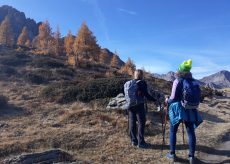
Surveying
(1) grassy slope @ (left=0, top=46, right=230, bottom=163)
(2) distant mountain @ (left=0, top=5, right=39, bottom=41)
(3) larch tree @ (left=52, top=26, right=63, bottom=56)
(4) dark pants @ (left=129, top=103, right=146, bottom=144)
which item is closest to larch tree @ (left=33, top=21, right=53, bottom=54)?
(3) larch tree @ (left=52, top=26, right=63, bottom=56)

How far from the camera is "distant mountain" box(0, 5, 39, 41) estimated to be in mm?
188725

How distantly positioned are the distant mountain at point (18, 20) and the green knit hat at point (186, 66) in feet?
616

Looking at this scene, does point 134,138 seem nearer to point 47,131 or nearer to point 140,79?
point 140,79

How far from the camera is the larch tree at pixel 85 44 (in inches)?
2387

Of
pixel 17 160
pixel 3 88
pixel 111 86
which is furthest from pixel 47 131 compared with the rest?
pixel 3 88

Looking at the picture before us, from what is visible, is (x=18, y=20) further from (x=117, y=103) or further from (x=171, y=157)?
(x=171, y=157)

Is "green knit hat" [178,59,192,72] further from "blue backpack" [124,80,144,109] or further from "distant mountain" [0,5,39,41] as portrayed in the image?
"distant mountain" [0,5,39,41]

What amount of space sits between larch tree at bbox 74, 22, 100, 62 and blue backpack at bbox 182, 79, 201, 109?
167 ft

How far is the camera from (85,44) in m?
61.5

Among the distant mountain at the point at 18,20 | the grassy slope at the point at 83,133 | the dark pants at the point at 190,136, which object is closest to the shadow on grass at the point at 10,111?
the grassy slope at the point at 83,133

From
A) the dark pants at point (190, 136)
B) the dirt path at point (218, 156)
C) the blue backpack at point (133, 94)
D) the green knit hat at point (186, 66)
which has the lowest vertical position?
the dirt path at point (218, 156)

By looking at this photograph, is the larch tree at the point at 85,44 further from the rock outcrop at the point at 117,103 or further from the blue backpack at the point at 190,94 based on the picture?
the blue backpack at the point at 190,94

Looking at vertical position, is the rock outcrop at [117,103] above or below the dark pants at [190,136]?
above

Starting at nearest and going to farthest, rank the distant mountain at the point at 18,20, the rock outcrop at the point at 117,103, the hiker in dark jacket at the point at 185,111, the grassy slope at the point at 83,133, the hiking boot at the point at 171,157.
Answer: the hiker in dark jacket at the point at 185,111 → the hiking boot at the point at 171,157 → the grassy slope at the point at 83,133 → the rock outcrop at the point at 117,103 → the distant mountain at the point at 18,20
